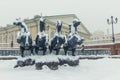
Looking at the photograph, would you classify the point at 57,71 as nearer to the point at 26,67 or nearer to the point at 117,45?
the point at 26,67

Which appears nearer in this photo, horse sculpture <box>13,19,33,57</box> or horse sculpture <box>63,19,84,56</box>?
horse sculpture <box>13,19,33,57</box>

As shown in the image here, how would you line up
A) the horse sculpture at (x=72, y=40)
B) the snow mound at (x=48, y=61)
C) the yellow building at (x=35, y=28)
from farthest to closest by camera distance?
the yellow building at (x=35, y=28) < the horse sculpture at (x=72, y=40) < the snow mound at (x=48, y=61)

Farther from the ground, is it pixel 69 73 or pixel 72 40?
pixel 72 40

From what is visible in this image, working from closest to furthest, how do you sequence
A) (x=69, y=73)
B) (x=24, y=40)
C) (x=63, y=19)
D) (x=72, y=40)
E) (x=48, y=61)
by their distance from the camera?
1. (x=69, y=73)
2. (x=48, y=61)
3. (x=24, y=40)
4. (x=72, y=40)
5. (x=63, y=19)

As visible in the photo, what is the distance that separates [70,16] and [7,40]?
37.2 feet

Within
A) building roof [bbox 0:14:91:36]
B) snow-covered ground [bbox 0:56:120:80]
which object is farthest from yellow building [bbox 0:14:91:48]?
snow-covered ground [bbox 0:56:120:80]

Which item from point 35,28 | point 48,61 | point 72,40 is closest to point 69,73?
point 48,61

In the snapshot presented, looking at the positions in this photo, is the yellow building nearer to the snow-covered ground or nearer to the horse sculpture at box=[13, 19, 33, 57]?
the horse sculpture at box=[13, 19, 33, 57]

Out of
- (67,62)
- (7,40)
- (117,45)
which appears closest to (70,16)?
(7,40)

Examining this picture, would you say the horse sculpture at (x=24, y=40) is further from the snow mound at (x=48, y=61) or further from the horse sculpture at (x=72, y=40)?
the horse sculpture at (x=72, y=40)

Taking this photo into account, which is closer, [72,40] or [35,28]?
[72,40]

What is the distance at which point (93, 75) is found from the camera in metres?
16.9

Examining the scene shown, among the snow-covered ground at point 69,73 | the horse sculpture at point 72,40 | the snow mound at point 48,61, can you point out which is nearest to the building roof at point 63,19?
the horse sculpture at point 72,40

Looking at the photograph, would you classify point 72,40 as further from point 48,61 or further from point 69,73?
point 69,73
